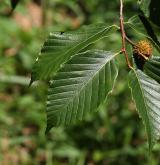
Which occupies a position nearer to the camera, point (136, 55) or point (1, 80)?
point (136, 55)

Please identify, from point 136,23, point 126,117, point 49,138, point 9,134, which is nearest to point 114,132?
point 126,117

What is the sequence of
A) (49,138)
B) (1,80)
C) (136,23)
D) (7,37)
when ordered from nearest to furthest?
1. (136,23)
2. (49,138)
3. (1,80)
4. (7,37)

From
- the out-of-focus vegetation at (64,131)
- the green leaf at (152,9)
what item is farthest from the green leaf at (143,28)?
the out-of-focus vegetation at (64,131)

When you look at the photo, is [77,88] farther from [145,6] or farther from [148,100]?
[145,6]

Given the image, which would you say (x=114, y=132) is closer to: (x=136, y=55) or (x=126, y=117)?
(x=126, y=117)

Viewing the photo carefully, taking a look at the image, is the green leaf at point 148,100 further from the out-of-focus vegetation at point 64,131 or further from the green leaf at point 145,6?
the out-of-focus vegetation at point 64,131

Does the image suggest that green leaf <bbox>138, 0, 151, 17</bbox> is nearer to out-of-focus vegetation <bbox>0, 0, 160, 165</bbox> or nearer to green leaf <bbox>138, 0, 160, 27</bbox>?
green leaf <bbox>138, 0, 160, 27</bbox>

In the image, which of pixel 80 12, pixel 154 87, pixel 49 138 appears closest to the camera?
pixel 154 87
